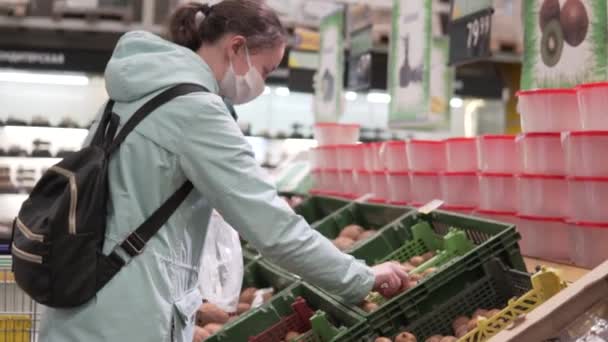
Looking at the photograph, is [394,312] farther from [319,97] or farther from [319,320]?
[319,97]

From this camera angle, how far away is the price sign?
16.5 feet

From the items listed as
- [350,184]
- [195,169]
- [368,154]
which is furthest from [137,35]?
[350,184]

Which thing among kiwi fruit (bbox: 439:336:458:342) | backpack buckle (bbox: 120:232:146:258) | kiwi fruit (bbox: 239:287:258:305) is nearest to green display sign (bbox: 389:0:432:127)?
kiwi fruit (bbox: 239:287:258:305)

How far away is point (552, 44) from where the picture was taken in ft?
11.2

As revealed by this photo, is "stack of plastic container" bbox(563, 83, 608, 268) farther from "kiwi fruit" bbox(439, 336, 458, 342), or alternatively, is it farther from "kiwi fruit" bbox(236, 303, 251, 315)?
"kiwi fruit" bbox(236, 303, 251, 315)

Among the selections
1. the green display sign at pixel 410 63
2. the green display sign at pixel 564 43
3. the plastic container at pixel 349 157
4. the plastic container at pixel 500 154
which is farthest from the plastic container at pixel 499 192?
the green display sign at pixel 410 63

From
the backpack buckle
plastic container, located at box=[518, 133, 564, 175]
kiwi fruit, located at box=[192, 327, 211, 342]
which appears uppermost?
plastic container, located at box=[518, 133, 564, 175]

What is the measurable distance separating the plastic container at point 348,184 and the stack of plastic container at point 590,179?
2645 mm

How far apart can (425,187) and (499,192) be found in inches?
29.7

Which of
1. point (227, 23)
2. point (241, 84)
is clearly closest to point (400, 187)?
point (241, 84)

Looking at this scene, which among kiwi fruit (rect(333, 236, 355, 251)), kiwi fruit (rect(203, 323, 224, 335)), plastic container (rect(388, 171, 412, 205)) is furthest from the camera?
plastic container (rect(388, 171, 412, 205))

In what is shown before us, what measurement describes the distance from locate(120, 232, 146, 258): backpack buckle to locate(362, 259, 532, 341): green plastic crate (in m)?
0.82

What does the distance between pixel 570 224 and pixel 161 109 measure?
1513mm

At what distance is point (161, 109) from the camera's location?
2.02 meters
